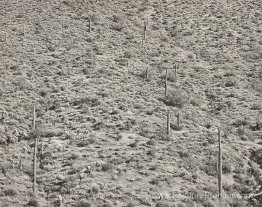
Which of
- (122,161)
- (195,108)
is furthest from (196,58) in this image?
(122,161)

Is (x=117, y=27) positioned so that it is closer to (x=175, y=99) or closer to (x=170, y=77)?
(x=170, y=77)

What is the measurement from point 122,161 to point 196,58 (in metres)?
19.0

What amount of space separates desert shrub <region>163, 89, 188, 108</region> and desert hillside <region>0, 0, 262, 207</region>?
9 cm

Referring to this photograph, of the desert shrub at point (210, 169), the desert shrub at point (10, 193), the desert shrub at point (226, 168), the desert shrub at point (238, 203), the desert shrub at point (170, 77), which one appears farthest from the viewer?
the desert shrub at point (170, 77)

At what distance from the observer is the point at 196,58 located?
42594 mm

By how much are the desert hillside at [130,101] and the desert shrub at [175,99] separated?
0.09 metres

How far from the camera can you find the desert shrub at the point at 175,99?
33.8 meters

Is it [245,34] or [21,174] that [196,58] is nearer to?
[245,34]

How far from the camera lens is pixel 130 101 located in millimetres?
33250

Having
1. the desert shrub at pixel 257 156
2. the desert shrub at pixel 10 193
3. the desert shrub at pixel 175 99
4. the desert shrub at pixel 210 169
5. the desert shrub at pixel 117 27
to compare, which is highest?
the desert shrub at pixel 117 27

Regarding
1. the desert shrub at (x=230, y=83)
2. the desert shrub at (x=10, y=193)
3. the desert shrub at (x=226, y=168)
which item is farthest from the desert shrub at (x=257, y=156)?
the desert shrub at (x=10, y=193)

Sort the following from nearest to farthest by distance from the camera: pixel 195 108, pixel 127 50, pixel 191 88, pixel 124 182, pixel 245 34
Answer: pixel 124 182, pixel 195 108, pixel 191 88, pixel 127 50, pixel 245 34

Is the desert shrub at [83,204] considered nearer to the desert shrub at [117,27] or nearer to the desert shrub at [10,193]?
the desert shrub at [10,193]

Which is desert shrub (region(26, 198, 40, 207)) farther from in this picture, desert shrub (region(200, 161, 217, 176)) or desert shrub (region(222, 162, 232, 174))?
desert shrub (region(222, 162, 232, 174))
